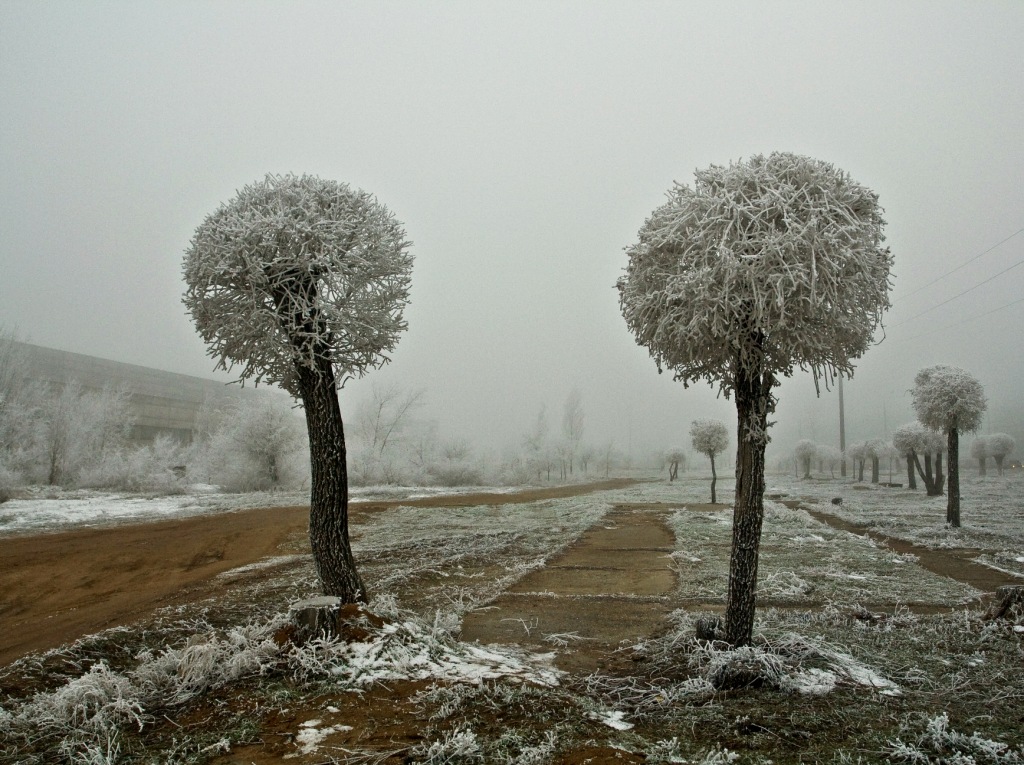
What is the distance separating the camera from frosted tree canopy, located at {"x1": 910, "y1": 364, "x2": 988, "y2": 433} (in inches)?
705

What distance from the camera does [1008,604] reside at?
23.5 ft

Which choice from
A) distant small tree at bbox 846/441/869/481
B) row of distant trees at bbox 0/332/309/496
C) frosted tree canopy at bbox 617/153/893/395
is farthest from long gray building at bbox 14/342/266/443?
distant small tree at bbox 846/441/869/481

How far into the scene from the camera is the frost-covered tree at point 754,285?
188 inches

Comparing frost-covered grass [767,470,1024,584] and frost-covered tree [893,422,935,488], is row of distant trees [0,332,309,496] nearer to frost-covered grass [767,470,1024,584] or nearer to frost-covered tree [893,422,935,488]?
frost-covered grass [767,470,1024,584]

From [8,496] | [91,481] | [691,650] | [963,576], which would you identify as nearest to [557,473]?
[91,481]

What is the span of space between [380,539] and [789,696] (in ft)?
43.1

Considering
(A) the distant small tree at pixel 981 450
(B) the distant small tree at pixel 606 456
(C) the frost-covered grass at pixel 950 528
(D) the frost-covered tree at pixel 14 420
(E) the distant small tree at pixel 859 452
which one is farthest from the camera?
(B) the distant small tree at pixel 606 456

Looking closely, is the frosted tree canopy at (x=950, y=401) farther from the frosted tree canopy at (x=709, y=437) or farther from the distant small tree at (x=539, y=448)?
the distant small tree at (x=539, y=448)

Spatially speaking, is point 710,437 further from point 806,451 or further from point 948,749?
point 806,451

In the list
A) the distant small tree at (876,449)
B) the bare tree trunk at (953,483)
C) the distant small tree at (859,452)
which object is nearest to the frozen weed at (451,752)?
the bare tree trunk at (953,483)

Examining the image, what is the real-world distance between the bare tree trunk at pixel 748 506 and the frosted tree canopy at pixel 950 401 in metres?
16.9

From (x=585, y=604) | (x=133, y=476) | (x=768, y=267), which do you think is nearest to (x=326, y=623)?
(x=585, y=604)

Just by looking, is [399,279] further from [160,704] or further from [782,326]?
[160,704]

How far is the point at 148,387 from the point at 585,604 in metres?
59.6
